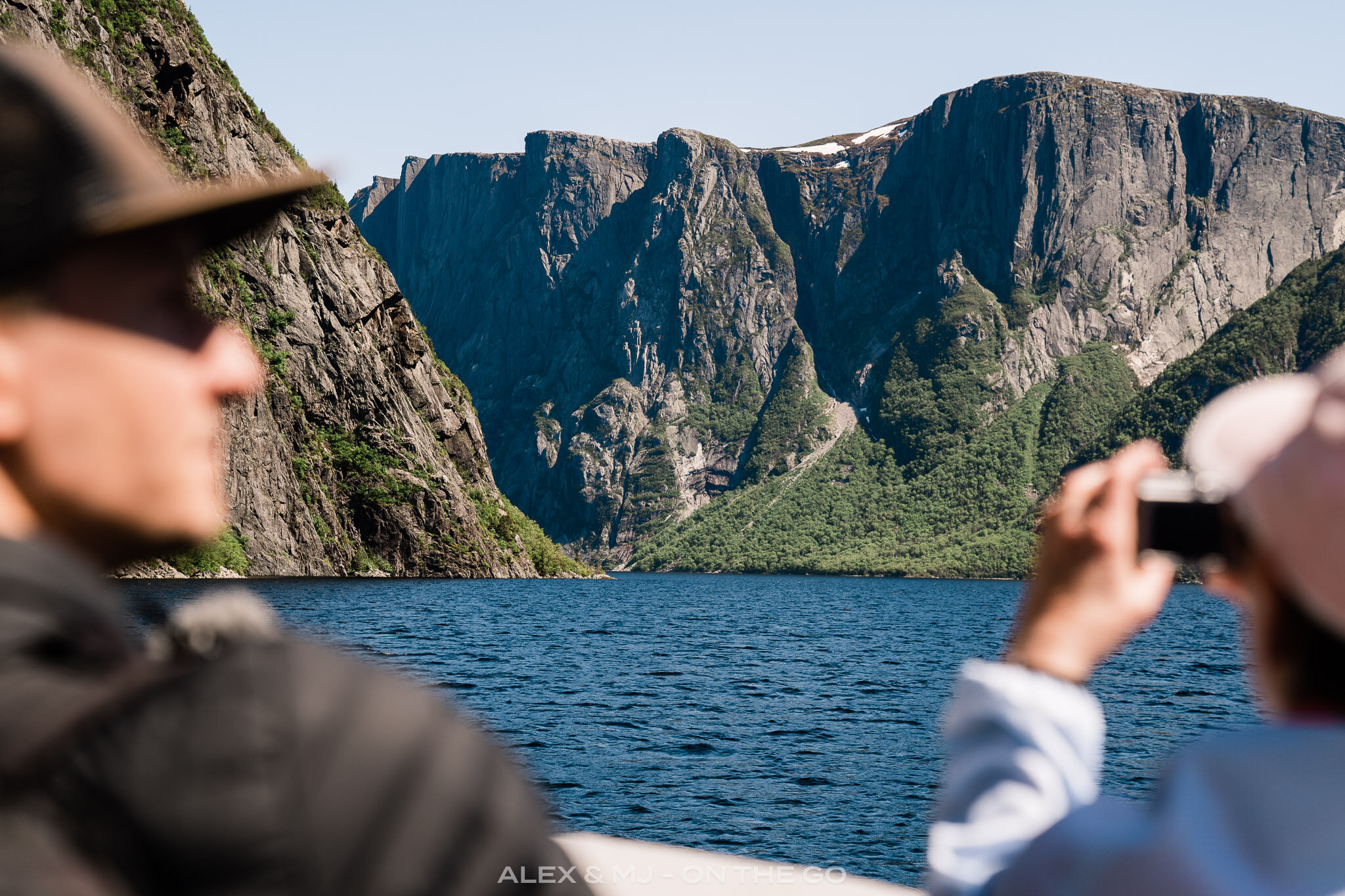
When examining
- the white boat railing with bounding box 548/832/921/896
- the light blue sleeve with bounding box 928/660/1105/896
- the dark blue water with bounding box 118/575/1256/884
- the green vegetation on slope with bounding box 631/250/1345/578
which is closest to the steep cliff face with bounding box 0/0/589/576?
the dark blue water with bounding box 118/575/1256/884

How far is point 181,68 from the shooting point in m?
62.4

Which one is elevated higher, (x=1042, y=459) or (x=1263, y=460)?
(x=1263, y=460)

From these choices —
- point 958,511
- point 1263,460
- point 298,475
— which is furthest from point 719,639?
point 958,511

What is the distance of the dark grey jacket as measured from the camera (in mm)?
777

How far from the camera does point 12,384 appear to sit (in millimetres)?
946

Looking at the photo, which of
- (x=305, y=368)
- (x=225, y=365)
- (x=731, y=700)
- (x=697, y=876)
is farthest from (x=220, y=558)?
(x=225, y=365)

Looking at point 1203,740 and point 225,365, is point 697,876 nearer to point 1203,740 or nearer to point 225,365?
point 1203,740

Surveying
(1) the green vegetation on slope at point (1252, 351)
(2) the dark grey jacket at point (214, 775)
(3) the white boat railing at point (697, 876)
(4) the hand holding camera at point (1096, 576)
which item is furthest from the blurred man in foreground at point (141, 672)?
(1) the green vegetation on slope at point (1252, 351)

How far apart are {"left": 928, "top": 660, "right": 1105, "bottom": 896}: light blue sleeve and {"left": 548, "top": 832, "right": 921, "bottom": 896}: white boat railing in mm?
3469

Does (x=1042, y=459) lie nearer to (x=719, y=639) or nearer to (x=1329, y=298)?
(x=1329, y=298)

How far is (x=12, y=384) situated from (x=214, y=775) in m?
0.46

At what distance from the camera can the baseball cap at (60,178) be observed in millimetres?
898

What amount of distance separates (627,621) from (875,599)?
176ft

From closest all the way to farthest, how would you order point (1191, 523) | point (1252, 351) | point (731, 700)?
point (1191, 523) < point (731, 700) < point (1252, 351)
